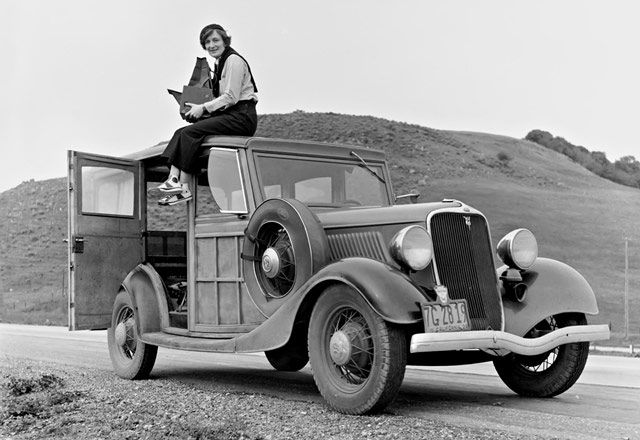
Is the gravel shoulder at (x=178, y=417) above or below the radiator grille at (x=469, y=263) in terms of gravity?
below

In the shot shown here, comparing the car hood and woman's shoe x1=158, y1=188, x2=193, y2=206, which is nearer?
the car hood

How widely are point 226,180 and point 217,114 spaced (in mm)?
710

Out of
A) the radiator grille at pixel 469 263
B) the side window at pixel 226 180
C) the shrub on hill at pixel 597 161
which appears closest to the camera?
the radiator grille at pixel 469 263

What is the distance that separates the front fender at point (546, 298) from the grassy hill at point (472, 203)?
535 inches

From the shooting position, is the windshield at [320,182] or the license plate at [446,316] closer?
the license plate at [446,316]

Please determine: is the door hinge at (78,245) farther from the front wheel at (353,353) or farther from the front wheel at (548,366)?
the front wheel at (548,366)

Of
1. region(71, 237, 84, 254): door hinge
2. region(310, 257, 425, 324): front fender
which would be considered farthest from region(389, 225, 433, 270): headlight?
region(71, 237, 84, 254): door hinge

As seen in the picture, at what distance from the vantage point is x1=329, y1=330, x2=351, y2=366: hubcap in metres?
5.84

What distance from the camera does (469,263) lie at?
6.34 metres

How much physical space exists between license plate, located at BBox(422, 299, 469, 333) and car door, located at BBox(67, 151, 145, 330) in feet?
14.1

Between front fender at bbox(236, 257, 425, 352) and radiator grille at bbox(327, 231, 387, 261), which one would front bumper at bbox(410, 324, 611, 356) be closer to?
front fender at bbox(236, 257, 425, 352)

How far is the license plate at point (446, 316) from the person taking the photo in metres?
5.63

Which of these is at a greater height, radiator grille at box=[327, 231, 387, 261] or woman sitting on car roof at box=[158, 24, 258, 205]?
woman sitting on car roof at box=[158, 24, 258, 205]

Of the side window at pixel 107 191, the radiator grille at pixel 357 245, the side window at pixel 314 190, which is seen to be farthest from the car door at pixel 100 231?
the radiator grille at pixel 357 245
